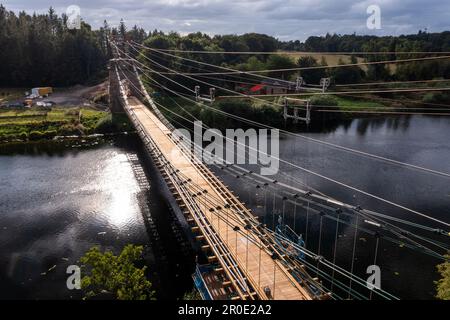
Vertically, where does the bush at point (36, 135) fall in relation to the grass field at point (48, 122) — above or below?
below

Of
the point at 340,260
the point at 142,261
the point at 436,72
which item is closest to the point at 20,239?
the point at 142,261

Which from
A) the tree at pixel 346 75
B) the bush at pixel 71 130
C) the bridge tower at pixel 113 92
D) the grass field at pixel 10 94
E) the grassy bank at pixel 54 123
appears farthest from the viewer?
the tree at pixel 346 75

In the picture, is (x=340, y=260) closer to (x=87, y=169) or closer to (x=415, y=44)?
(x=87, y=169)

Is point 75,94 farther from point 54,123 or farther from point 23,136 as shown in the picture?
point 23,136

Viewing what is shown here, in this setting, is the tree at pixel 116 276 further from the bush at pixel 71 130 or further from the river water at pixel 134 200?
the bush at pixel 71 130

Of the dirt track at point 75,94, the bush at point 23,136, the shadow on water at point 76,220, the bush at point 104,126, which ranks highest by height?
the dirt track at point 75,94

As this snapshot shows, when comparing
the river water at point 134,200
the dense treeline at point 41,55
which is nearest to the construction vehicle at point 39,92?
the dense treeline at point 41,55

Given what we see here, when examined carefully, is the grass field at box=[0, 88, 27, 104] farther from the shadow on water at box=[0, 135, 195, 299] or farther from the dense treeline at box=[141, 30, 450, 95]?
the shadow on water at box=[0, 135, 195, 299]

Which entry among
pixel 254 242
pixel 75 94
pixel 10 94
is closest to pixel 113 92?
pixel 75 94
